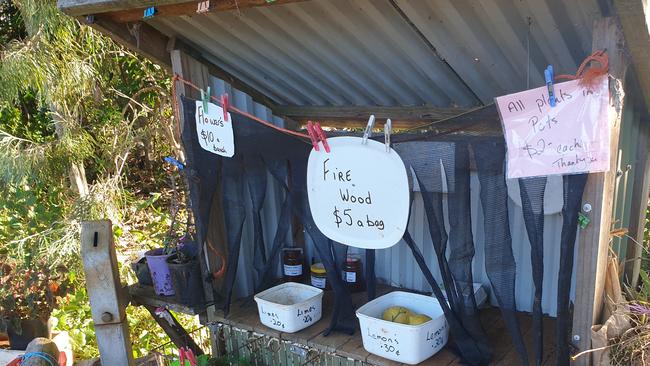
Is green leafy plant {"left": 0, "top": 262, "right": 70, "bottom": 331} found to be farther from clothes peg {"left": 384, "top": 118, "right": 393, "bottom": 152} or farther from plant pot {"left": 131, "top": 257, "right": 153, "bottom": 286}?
clothes peg {"left": 384, "top": 118, "right": 393, "bottom": 152}

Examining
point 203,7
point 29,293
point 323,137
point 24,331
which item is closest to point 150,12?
point 203,7

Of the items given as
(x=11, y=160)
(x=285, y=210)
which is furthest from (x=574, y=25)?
(x=11, y=160)

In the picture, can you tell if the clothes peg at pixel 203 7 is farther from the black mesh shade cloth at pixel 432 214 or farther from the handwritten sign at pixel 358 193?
the handwritten sign at pixel 358 193

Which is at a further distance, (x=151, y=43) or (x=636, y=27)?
(x=151, y=43)

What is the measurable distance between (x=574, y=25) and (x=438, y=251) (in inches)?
37.5

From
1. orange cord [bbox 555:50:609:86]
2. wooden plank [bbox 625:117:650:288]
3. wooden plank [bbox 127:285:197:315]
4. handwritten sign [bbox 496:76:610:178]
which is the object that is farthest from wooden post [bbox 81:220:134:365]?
wooden plank [bbox 625:117:650:288]

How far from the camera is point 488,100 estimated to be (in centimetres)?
243

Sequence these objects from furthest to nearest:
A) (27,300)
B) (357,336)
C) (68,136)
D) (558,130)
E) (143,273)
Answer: (68,136) → (27,300) → (143,273) → (357,336) → (558,130)

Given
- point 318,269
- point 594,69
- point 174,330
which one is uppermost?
point 594,69

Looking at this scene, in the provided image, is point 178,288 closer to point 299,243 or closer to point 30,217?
point 299,243

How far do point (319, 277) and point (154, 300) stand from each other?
0.98m

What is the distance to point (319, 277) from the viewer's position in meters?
2.96

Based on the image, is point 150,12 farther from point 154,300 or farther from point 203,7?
point 154,300

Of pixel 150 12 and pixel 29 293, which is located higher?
pixel 150 12
